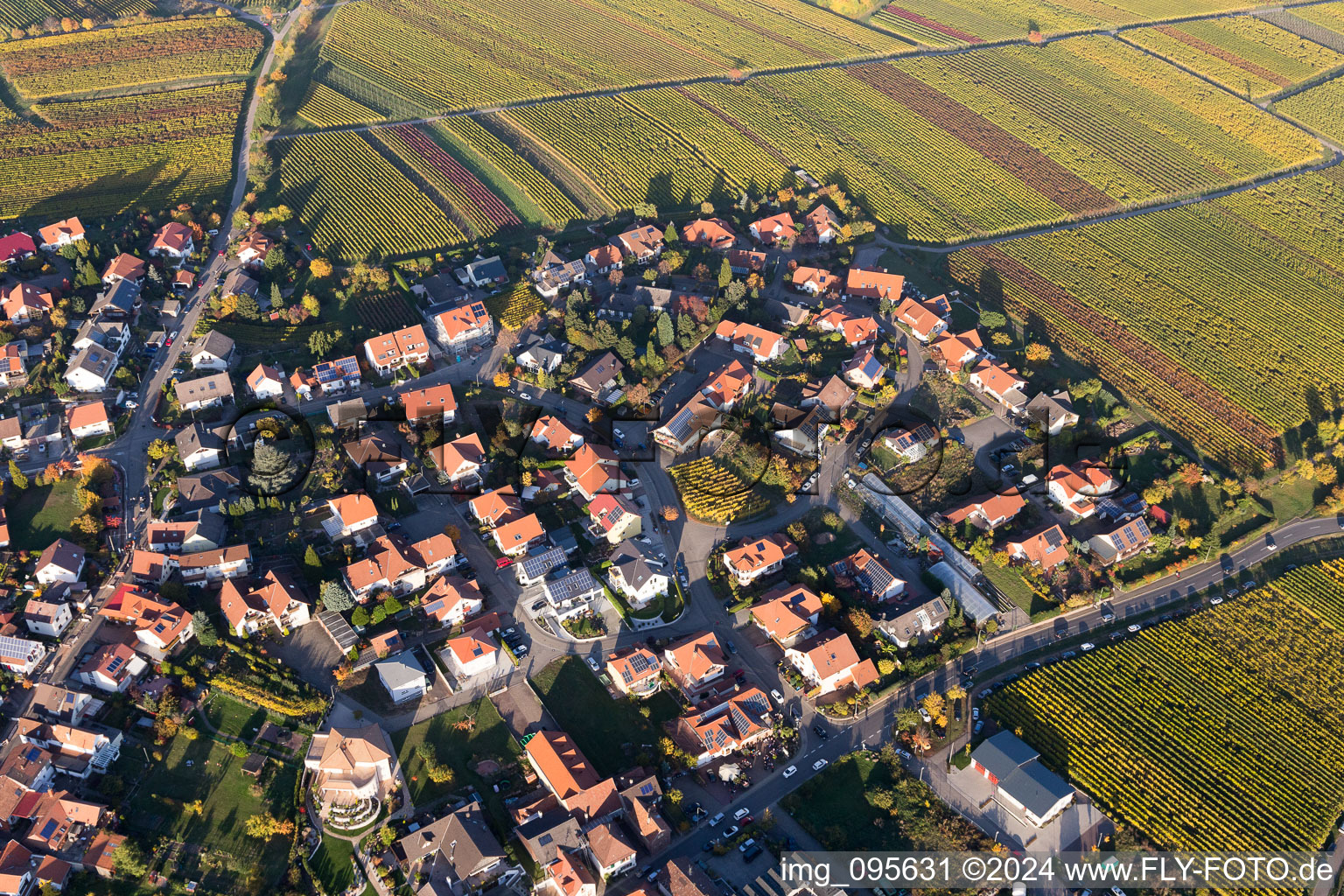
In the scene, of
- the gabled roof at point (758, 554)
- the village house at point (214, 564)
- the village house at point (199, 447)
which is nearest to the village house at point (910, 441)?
the gabled roof at point (758, 554)

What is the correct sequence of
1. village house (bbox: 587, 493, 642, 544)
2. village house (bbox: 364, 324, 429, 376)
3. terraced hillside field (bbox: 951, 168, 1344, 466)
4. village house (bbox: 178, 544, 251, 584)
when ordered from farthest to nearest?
terraced hillside field (bbox: 951, 168, 1344, 466), village house (bbox: 364, 324, 429, 376), village house (bbox: 587, 493, 642, 544), village house (bbox: 178, 544, 251, 584)

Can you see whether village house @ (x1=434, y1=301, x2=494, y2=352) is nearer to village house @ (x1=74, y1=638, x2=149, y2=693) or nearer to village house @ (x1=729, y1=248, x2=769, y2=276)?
village house @ (x1=729, y1=248, x2=769, y2=276)

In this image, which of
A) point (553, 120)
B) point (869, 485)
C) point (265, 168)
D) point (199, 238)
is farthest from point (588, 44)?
point (869, 485)

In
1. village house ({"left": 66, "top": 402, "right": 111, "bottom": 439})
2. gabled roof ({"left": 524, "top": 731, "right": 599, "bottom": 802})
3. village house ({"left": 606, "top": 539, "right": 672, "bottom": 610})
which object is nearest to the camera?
gabled roof ({"left": 524, "top": 731, "right": 599, "bottom": 802})

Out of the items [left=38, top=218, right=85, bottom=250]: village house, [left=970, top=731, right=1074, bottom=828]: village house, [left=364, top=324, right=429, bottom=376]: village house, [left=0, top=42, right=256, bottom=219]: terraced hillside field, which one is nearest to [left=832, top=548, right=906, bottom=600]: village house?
[left=970, top=731, right=1074, bottom=828]: village house

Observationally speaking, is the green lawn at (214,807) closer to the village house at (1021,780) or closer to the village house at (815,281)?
the village house at (1021,780)

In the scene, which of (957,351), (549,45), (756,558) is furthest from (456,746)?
(549,45)

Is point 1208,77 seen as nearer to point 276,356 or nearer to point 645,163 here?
point 645,163
